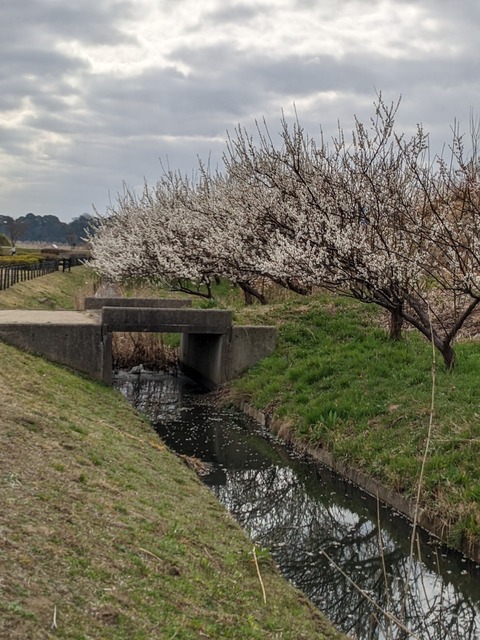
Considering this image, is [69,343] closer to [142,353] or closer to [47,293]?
[142,353]

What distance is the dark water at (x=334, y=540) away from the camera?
709cm

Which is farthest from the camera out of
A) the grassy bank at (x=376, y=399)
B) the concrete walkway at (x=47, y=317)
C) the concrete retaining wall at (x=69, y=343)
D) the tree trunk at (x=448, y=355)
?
the concrete walkway at (x=47, y=317)

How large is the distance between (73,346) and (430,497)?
30.0ft

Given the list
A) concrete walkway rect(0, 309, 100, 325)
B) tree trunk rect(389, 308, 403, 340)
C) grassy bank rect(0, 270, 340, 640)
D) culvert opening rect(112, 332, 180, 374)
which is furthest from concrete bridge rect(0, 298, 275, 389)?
grassy bank rect(0, 270, 340, 640)

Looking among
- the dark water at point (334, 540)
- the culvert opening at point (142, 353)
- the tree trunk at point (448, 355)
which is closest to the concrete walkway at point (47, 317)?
the culvert opening at point (142, 353)

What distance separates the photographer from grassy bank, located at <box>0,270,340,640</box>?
14.8 feet

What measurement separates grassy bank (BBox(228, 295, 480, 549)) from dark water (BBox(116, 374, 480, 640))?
1.79 ft

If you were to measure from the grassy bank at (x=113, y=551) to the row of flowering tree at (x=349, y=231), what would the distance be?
222 inches

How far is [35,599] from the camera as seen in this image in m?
4.29

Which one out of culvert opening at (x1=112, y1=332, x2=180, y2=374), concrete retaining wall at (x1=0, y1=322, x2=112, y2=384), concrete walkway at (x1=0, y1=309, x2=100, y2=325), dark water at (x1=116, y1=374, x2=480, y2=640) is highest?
concrete walkway at (x1=0, y1=309, x2=100, y2=325)

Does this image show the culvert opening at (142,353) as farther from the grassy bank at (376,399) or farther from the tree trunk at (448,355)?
the tree trunk at (448,355)

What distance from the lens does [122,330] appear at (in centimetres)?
1661

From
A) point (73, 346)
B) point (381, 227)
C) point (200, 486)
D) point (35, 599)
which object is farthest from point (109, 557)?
point (381, 227)

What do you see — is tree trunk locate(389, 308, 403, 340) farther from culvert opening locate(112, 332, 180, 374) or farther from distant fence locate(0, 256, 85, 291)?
distant fence locate(0, 256, 85, 291)
